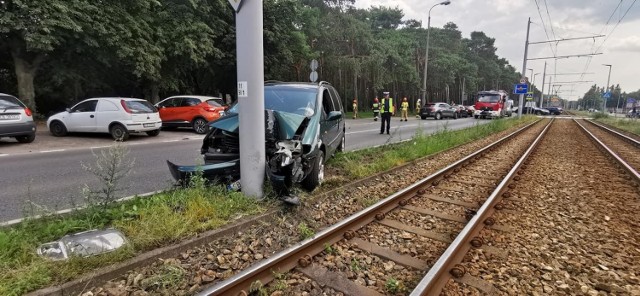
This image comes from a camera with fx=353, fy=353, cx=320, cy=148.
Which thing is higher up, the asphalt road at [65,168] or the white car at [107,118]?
the white car at [107,118]

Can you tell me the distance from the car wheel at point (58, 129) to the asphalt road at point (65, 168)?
36 centimetres

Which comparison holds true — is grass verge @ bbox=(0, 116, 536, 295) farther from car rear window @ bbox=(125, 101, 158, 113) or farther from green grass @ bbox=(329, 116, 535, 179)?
car rear window @ bbox=(125, 101, 158, 113)

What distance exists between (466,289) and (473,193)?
10.8ft

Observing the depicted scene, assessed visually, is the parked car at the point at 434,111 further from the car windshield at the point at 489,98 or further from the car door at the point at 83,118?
the car door at the point at 83,118

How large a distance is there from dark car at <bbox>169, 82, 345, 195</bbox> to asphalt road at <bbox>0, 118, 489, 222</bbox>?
4.74ft

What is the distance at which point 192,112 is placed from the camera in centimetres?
1448

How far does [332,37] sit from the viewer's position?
29.7m

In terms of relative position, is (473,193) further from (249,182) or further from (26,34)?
(26,34)

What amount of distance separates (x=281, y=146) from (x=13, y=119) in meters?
9.33

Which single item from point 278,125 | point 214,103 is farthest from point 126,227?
point 214,103

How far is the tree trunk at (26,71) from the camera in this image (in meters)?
15.9

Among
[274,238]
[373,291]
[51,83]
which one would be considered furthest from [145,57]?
[373,291]

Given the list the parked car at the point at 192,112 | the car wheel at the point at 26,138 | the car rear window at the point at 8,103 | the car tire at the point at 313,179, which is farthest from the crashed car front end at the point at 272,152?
the parked car at the point at 192,112

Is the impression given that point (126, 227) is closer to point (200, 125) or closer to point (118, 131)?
point (118, 131)
